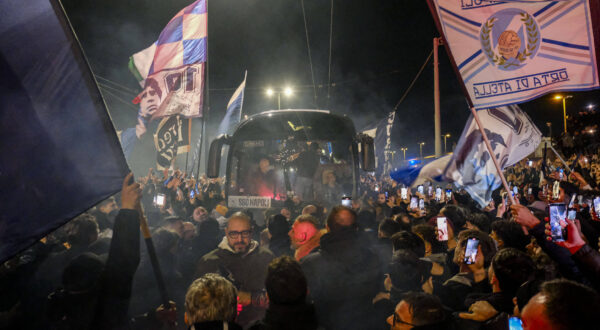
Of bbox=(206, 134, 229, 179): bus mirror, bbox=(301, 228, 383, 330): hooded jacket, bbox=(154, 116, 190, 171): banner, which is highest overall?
bbox=(154, 116, 190, 171): banner

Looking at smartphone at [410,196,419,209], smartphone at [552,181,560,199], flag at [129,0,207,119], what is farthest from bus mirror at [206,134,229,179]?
smartphone at [552,181,560,199]

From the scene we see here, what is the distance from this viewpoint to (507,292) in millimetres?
2654

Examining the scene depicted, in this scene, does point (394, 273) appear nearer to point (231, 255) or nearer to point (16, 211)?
point (231, 255)

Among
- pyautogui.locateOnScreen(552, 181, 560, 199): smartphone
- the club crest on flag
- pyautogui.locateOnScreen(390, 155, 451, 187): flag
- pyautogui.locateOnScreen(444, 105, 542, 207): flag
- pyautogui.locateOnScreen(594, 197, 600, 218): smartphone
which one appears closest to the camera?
the club crest on flag

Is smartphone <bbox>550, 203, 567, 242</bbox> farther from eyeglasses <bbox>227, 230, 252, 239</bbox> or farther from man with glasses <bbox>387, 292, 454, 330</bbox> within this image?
eyeglasses <bbox>227, 230, 252, 239</bbox>

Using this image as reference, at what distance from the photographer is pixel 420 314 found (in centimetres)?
236

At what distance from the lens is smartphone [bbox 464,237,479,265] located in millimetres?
3402

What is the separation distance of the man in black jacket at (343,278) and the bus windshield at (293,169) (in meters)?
3.80

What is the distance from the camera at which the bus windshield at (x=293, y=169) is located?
746 centimetres

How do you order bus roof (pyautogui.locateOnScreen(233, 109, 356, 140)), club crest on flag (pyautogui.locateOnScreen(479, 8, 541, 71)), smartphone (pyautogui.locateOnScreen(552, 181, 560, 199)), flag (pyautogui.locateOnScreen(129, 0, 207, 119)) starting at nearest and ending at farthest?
1. club crest on flag (pyautogui.locateOnScreen(479, 8, 541, 71))
2. smartphone (pyautogui.locateOnScreen(552, 181, 560, 199))
3. bus roof (pyautogui.locateOnScreen(233, 109, 356, 140))
4. flag (pyautogui.locateOnScreen(129, 0, 207, 119))

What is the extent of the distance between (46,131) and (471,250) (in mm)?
3626

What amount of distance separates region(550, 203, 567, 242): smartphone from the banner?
6.87m

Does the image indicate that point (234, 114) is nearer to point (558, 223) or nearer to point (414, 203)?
point (414, 203)

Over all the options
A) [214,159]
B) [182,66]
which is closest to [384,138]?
[182,66]
